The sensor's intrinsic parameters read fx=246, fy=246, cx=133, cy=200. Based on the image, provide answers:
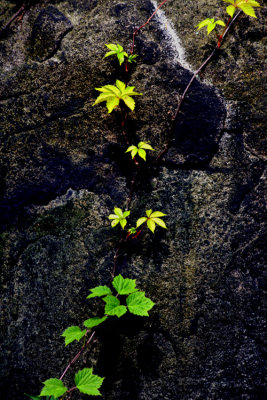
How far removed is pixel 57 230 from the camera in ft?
4.73

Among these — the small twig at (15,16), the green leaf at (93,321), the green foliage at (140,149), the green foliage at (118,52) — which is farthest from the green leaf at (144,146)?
the small twig at (15,16)

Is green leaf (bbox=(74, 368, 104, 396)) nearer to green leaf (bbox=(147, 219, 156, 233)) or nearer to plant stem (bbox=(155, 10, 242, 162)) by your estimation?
green leaf (bbox=(147, 219, 156, 233))

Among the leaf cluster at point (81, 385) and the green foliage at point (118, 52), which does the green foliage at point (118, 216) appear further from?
the green foliage at point (118, 52)

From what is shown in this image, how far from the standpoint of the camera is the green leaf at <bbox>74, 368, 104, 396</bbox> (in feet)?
3.52

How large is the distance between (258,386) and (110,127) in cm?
152

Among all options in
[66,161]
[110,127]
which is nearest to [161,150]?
[110,127]

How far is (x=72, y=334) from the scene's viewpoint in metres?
1.17

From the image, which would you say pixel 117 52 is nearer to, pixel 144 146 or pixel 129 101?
pixel 129 101

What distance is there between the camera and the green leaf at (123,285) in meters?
1.22

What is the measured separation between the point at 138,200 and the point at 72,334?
75 cm

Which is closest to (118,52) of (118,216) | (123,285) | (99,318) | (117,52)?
(117,52)

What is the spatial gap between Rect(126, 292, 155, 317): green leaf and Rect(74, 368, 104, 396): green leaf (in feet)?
1.05

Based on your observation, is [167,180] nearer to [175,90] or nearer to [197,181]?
[197,181]

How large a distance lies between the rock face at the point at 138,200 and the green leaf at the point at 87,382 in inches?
5.0
